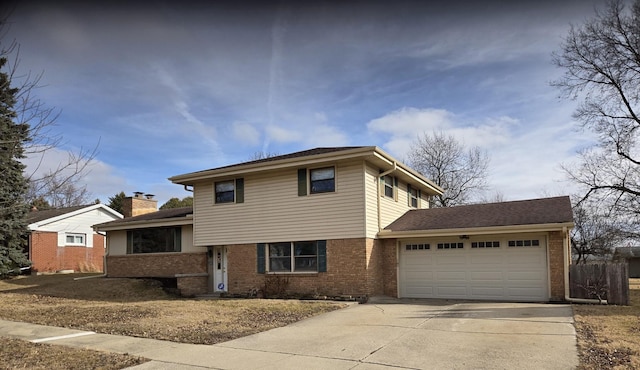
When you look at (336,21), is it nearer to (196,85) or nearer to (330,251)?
(196,85)

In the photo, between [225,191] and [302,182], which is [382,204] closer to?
[302,182]

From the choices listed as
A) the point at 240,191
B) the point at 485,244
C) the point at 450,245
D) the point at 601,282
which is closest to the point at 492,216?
the point at 485,244

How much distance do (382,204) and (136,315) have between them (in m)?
8.77

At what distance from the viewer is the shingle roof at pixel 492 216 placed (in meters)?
14.9

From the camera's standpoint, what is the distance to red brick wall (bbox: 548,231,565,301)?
558 inches

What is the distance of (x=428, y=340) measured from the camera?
8.77 metres

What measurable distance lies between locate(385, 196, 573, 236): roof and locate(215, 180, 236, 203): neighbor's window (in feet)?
19.6

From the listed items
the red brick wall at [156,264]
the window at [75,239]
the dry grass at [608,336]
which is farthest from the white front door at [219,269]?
the window at [75,239]

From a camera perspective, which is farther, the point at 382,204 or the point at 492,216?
the point at 382,204

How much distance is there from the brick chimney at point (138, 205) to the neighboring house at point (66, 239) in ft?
17.2

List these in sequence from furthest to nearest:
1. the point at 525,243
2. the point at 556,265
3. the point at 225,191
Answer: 1. the point at 225,191
2. the point at 525,243
3. the point at 556,265

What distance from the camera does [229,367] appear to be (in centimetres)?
718

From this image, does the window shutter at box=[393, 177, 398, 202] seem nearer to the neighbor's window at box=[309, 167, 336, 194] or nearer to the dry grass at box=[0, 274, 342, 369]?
the neighbor's window at box=[309, 167, 336, 194]

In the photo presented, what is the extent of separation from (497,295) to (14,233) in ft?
76.4
